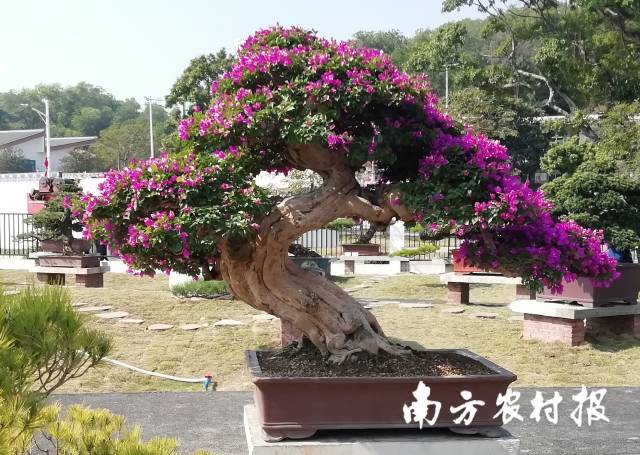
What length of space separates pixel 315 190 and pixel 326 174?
0.14 meters

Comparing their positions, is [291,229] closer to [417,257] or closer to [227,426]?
[227,426]

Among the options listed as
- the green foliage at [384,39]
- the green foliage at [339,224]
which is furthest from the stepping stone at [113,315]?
the green foliage at [384,39]

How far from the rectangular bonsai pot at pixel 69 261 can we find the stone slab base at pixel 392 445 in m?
9.25

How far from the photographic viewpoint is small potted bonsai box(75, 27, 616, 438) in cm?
374

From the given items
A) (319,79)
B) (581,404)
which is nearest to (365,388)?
(319,79)

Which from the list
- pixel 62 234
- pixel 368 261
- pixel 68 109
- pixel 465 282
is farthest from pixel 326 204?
pixel 68 109

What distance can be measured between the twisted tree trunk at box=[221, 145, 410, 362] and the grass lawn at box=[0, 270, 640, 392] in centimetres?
245

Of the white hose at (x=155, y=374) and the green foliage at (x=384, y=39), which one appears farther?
the green foliage at (x=384, y=39)

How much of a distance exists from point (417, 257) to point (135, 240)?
15.2 m

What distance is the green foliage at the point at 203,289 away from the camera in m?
10.6

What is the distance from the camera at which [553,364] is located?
7.46 m

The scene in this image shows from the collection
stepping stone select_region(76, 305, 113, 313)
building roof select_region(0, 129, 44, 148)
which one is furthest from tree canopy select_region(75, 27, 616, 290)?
building roof select_region(0, 129, 44, 148)

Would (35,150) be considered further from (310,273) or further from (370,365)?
(370,365)

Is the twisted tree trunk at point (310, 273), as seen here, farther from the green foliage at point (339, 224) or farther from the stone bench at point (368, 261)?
the green foliage at point (339, 224)
